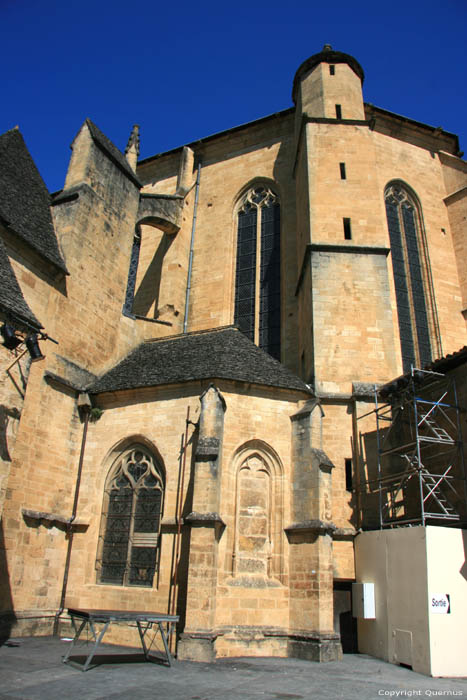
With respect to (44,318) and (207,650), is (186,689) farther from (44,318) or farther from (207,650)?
(44,318)

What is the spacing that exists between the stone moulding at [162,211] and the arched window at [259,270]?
7.65 ft

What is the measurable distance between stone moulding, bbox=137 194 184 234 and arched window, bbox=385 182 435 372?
23.5 ft

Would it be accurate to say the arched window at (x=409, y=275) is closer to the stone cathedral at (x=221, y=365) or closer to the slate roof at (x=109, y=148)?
the stone cathedral at (x=221, y=365)

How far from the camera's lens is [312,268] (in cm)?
1373

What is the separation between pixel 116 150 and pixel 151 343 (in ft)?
20.6

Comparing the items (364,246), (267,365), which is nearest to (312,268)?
(364,246)

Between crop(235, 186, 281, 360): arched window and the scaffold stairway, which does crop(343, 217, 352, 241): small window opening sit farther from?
the scaffold stairway

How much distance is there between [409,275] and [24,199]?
1145 centimetres

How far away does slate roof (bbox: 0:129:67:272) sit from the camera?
11.9m

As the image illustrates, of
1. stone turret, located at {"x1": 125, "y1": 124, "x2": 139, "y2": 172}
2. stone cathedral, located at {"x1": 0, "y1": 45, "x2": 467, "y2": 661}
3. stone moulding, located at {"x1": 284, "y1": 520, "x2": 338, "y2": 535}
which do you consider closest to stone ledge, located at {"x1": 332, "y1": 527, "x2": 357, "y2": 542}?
stone cathedral, located at {"x1": 0, "y1": 45, "x2": 467, "y2": 661}

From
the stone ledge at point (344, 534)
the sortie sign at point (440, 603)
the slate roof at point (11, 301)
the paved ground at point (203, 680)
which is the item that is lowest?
the paved ground at point (203, 680)

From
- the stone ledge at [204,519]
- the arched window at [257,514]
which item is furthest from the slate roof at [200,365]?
the stone ledge at [204,519]

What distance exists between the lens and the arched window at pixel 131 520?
10258 mm

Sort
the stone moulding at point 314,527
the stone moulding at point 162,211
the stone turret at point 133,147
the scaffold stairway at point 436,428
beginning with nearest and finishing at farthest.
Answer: the stone moulding at point 314,527
the scaffold stairway at point 436,428
the stone moulding at point 162,211
the stone turret at point 133,147
